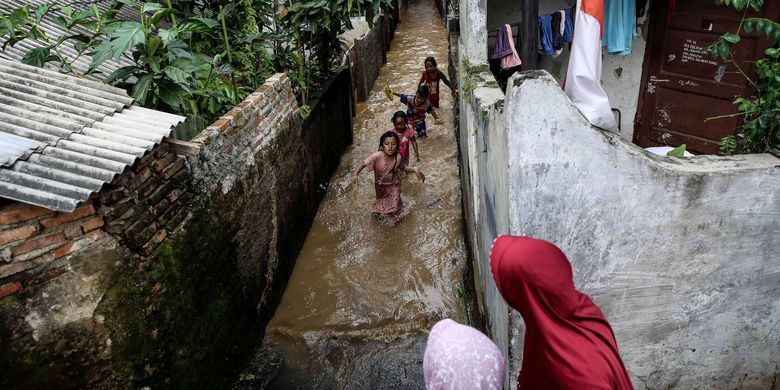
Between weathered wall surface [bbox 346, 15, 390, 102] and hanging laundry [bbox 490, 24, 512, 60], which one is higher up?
hanging laundry [bbox 490, 24, 512, 60]

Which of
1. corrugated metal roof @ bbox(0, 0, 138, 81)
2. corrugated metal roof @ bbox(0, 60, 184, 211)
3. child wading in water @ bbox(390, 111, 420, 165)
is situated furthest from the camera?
child wading in water @ bbox(390, 111, 420, 165)

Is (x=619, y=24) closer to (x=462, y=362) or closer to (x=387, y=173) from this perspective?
(x=387, y=173)

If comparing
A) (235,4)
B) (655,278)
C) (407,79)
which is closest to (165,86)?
(235,4)

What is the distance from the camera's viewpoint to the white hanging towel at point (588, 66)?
3.23 meters

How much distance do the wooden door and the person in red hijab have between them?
158 inches

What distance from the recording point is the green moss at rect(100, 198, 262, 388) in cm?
300

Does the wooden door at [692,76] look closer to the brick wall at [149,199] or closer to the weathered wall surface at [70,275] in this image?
the brick wall at [149,199]

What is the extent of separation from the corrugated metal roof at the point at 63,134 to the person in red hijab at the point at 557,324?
6.69 feet

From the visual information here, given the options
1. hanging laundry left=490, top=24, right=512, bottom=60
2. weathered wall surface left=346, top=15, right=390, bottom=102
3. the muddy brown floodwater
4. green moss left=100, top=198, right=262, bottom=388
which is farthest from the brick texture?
weathered wall surface left=346, top=15, right=390, bottom=102

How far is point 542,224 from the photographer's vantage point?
8.71 ft

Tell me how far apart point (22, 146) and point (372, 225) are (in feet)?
14.1

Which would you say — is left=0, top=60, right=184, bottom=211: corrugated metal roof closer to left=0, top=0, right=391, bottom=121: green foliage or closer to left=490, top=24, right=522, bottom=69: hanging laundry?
left=0, top=0, right=391, bottom=121: green foliage

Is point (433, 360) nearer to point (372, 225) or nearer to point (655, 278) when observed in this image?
point (655, 278)

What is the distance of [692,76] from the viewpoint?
5.02 meters
